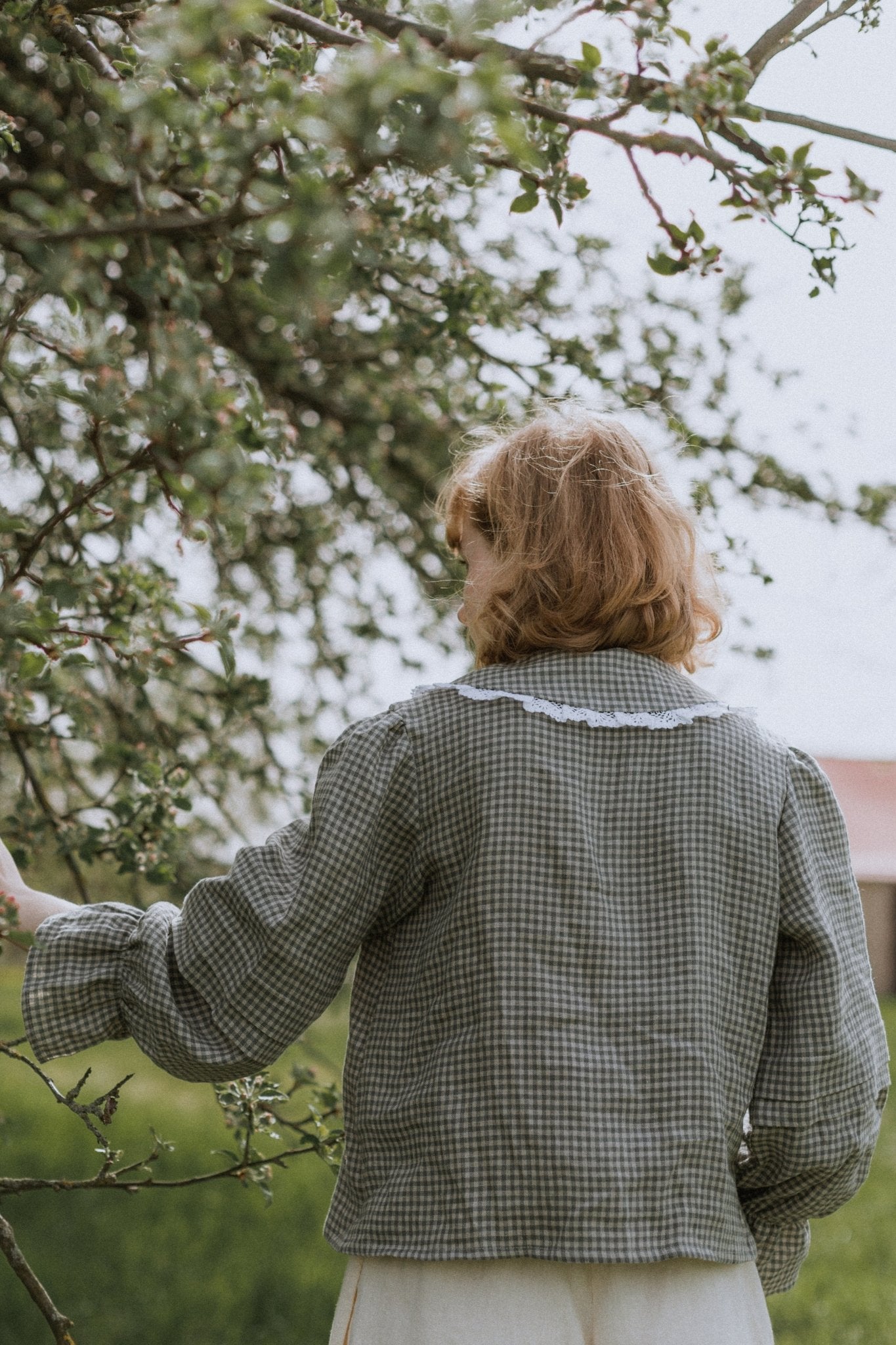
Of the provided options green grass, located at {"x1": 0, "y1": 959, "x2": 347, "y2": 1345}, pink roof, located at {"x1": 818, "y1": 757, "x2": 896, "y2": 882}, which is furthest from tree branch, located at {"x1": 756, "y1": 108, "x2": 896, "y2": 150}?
pink roof, located at {"x1": 818, "y1": 757, "x2": 896, "y2": 882}

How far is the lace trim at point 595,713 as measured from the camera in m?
1.35

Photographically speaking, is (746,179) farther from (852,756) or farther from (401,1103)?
(852,756)

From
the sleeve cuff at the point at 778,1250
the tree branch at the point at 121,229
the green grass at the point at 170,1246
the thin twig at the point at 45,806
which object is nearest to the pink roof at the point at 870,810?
the green grass at the point at 170,1246

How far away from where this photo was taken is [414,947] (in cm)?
136

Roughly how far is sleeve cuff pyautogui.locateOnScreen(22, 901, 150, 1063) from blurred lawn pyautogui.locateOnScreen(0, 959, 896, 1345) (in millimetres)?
1619

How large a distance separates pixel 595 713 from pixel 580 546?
0.60 feet

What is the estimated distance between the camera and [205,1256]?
4.30 metres

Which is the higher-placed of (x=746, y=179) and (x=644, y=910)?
(x=746, y=179)

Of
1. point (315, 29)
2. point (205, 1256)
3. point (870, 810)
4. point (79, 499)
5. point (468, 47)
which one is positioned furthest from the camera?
point (870, 810)

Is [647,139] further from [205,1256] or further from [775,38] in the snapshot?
[205,1256]

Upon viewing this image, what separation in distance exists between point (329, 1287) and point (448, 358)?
9.76 ft

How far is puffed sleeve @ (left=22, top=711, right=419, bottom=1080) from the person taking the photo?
132 cm

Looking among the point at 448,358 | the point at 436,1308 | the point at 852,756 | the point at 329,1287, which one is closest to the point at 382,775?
the point at 436,1308

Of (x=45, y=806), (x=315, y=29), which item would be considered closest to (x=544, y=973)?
(x=315, y=29)
